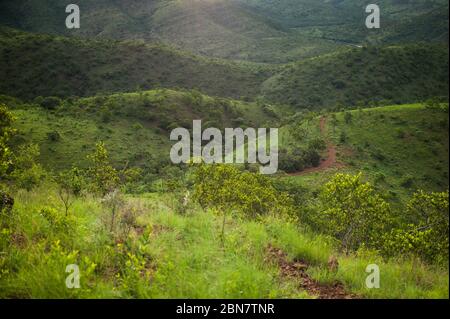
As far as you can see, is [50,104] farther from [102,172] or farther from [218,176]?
[102,172]

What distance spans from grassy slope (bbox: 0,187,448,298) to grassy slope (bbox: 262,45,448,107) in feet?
299

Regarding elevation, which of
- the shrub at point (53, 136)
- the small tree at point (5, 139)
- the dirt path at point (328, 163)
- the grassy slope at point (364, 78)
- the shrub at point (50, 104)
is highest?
the grassy slope at point (364, 78)

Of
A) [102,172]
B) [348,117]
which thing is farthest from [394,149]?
[102,172]

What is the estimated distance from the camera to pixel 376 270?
5793 mm

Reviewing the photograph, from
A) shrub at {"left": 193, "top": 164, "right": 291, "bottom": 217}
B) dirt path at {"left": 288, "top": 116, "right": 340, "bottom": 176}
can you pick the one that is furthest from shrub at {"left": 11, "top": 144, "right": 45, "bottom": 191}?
dirt path at {"left": 288, "top": 116, "right": 340, "bottom": 176}

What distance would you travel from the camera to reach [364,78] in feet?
334

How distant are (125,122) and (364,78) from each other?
230ft

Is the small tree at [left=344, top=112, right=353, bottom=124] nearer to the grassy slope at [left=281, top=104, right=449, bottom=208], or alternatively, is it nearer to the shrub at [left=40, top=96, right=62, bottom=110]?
the grassy slope at [left=281, top=104, right=449, bottom=208]

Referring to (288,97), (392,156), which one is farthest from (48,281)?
(288,97)

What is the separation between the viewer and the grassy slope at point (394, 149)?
43.6 metres

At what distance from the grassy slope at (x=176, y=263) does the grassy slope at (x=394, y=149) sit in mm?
34924

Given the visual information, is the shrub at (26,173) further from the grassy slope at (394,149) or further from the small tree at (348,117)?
the small tree at (348,117)

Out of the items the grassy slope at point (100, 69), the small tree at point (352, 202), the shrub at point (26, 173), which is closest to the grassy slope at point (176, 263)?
the shrub at point (26, 173)
